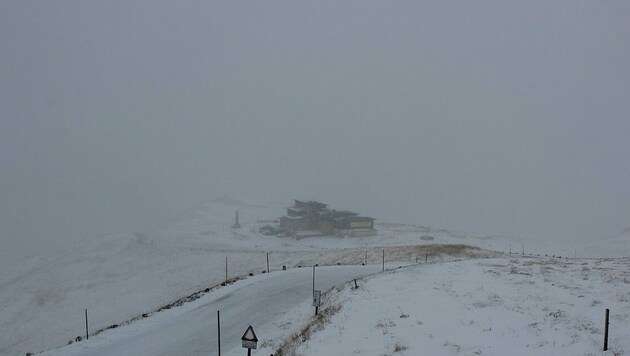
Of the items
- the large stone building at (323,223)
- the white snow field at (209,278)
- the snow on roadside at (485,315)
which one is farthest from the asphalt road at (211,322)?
the large stone building at (323,223)

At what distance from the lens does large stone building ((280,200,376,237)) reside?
278 ft

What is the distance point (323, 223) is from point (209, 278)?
118 feet

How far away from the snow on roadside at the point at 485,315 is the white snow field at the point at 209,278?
0.14 meters

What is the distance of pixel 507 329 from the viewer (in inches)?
679

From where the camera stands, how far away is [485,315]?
1916cm

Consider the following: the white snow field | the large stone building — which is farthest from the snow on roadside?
the large stone building

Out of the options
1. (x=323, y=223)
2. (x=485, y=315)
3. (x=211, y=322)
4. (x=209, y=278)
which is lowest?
(x=209, y=278)

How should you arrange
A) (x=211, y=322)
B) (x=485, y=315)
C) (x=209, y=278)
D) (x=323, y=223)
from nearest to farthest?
(x=485, y=315), (x=211, y=322), (x=209, y=278), (x=323, y=223)

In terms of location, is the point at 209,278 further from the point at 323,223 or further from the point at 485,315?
the point at 485,315

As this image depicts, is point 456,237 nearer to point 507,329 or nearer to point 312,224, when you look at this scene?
point 312,224

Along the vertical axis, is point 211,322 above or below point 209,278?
above

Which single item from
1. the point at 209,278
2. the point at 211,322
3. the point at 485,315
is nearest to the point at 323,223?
the point at 209,278

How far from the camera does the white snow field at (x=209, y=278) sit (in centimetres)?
2228

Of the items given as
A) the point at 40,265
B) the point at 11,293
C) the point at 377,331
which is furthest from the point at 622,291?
the point at 40,265
